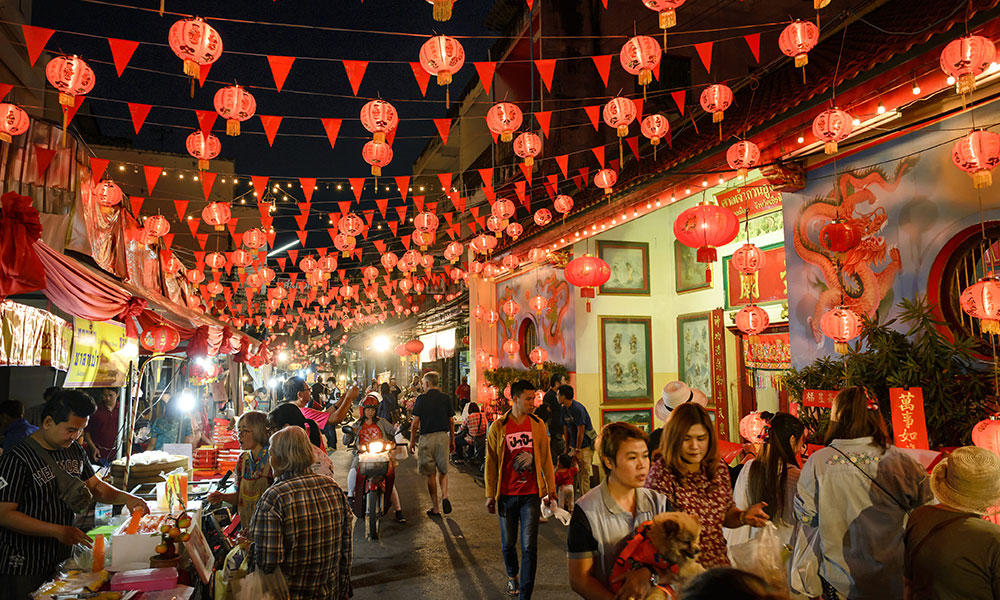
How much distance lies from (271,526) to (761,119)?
23.9 feet

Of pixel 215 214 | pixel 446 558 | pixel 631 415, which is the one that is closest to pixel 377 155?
pixel 215 214

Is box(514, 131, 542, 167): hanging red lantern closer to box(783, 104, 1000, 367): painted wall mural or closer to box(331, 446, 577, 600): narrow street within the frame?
box(783, 104, 1000, 367): painted wall mural

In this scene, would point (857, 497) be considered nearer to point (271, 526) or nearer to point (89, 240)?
point (271, 526)

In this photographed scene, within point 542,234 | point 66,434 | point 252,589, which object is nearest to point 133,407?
point 66,434

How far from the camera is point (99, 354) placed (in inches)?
303

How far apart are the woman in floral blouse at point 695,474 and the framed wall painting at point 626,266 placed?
988cm

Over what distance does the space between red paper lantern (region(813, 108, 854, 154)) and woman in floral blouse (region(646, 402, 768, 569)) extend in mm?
4058

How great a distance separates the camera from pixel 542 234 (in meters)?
14.2

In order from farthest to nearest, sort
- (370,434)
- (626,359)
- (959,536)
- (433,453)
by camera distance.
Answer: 1. (626,359)
2. (433,453)
3. (370,434)
4. (959,536)

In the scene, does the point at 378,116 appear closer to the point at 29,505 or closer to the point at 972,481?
the point at 29,505

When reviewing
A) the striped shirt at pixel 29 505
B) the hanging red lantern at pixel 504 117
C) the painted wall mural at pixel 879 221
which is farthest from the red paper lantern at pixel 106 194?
the painted wall mural at pixel 879 221

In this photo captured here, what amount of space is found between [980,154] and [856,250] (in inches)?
79.7

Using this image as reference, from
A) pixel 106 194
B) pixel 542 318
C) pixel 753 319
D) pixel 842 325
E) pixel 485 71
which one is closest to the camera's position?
pixel 842 325

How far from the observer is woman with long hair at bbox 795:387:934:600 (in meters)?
3.77
